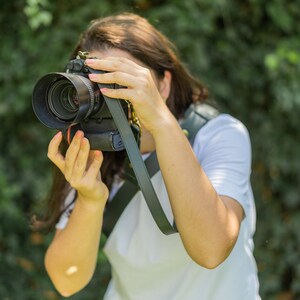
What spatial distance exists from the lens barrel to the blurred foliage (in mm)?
1170

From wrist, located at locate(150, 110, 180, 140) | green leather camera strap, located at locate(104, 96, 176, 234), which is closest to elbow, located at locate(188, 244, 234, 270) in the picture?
green leather camera strap, located at locate(104, 96, 176, 234)

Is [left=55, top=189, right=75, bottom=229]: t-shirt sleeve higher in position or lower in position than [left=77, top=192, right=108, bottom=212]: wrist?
lower

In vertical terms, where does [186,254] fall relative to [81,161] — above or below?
below

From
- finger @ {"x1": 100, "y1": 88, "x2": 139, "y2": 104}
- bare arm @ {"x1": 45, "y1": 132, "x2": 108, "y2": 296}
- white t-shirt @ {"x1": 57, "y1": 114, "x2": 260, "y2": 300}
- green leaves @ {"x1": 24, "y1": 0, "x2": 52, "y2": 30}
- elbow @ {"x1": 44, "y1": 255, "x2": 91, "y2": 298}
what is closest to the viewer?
finger @ {"x1": 100, "y1": 88, "x2": 139, "y2": 104}

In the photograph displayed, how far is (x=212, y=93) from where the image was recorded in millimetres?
3172

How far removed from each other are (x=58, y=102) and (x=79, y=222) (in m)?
0.35

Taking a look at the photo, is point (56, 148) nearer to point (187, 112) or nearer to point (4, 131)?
point (187, 112)

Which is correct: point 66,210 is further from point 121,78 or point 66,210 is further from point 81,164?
point 121,78

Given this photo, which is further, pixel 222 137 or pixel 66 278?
pixel 66 278

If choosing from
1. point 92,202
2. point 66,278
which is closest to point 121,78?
point 92,202

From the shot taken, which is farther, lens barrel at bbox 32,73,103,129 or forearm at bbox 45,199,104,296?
forearm at bbox 45,199,104,296

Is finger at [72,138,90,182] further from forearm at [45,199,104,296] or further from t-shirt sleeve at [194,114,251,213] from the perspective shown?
t-shirt sleeve at [194,114,251,213]

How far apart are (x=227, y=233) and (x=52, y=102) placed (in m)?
0.51

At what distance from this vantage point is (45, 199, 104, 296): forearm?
1.73 m
